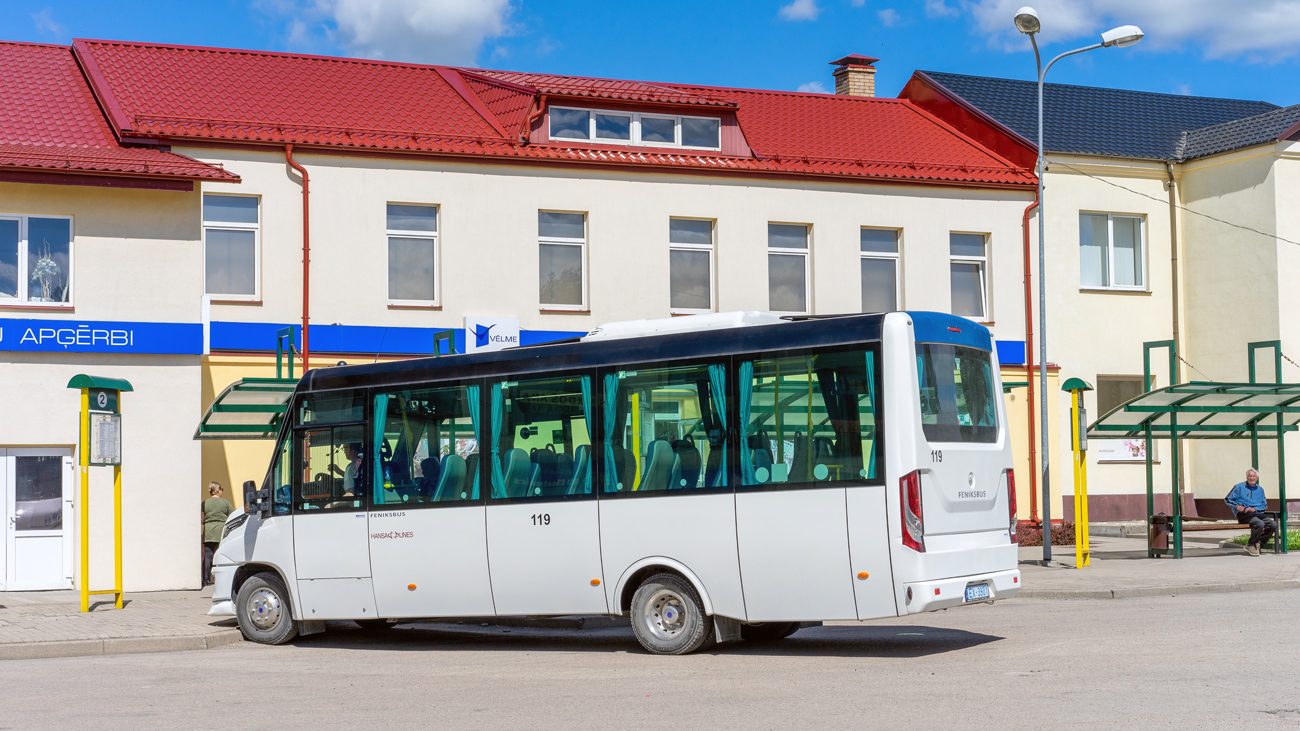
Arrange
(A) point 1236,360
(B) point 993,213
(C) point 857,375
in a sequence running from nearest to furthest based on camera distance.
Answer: (C) point 857,375 < (B) point 993,213 < (A) point 1236,360

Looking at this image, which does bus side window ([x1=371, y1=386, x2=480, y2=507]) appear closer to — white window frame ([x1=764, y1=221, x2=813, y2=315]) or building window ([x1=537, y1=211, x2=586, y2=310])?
building window ([x1=537, y1=211, x2=586, y2=310])

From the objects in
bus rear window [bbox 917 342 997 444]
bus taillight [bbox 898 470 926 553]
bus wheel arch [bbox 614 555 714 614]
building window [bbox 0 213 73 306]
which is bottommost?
bus wheel arch [bbox 614 555 714 614]

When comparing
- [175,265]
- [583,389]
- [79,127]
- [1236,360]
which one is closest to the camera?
[583,389]

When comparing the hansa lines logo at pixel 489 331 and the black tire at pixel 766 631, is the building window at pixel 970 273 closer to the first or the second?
the hansa lines logo at pixel 489 331

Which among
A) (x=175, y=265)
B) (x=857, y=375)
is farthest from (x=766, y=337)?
(x=175, y=265)

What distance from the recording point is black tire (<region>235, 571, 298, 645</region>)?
14.1 metres

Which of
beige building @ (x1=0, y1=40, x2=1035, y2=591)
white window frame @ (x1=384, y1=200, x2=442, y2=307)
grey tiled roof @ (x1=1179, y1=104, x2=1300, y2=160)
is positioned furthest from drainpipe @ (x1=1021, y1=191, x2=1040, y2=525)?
white window frame @ (x1=384, y1=200, x2=442, y2=307)

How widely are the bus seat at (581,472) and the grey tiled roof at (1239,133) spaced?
71.7ft

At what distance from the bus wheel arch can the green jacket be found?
1025cm

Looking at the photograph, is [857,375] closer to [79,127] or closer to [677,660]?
[677,660]

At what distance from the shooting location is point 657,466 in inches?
474

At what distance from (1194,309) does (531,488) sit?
878 inches

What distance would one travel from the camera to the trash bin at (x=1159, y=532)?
2216 cm

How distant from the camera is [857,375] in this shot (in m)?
11.1
